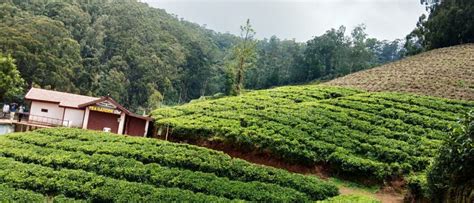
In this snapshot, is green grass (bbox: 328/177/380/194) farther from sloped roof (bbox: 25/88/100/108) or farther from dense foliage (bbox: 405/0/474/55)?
dense foliage (bbox: 405/0/474/55)

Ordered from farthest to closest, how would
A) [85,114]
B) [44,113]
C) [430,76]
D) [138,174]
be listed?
[430,76] → [44,113] → [85,114] → [138,174]

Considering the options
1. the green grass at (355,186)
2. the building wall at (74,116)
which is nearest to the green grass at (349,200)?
the green grass at (355,186)

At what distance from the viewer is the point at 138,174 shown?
18391 mm

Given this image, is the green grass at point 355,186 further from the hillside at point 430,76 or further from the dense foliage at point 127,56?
the dense foliage at point 127,56

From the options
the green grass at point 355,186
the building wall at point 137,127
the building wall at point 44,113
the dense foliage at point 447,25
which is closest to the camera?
the green grass at point 355,186

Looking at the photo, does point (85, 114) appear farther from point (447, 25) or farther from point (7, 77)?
point (447, 25)

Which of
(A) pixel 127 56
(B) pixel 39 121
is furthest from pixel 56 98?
(A) pixel 127 56

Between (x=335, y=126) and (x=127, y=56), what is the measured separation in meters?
58.6

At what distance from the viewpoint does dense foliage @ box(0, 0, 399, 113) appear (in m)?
57.7

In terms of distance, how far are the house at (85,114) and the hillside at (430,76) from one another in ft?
68.0

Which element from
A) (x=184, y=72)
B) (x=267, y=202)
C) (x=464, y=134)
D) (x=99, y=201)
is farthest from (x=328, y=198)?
(x=184, y=72)

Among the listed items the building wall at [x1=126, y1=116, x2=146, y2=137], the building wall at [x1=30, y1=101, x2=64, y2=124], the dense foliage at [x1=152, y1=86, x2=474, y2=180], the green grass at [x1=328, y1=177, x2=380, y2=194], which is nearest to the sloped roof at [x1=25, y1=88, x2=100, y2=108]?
the building wall at [x1=30, y1=101, x2=64, y2=124]

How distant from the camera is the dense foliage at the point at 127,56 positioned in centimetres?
5766

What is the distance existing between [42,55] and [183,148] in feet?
139
